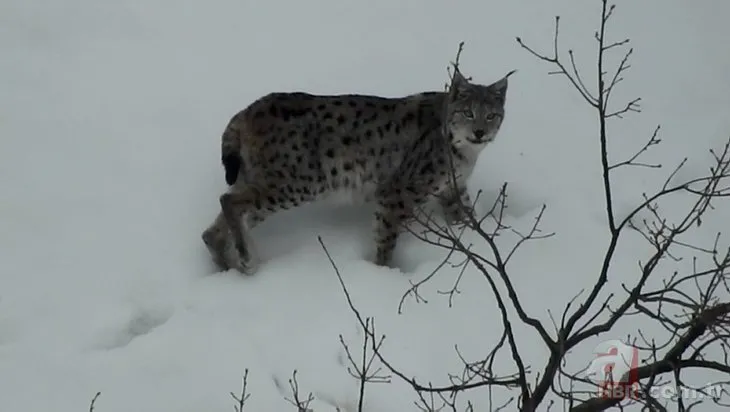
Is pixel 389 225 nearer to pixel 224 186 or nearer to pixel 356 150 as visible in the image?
pixel 356 150

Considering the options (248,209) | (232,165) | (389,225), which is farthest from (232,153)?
(389,225)

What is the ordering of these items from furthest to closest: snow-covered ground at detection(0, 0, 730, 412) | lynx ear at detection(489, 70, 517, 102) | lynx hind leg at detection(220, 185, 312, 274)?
1. lynx ear at detection(489, 70, 517, 102)
2. lynx hind leg at detection(220, 185, 312, 274)
3. snow-covered ground at detection(0, 0, 730, 412)

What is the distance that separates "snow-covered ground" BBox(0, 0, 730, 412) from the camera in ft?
17.0

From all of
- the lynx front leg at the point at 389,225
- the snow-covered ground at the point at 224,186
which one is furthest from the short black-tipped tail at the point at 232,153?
the lynx front leg at the point at 389,225

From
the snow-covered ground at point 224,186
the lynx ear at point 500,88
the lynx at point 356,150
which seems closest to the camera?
the snow-covered ground at point 224,186

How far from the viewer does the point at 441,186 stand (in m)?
6.16

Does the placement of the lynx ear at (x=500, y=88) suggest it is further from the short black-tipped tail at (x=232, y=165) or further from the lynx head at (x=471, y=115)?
the short black-tipped tail at (x=232, y=165)

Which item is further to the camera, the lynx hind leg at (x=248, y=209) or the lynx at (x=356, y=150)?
the lynx at (x=356, y=150)

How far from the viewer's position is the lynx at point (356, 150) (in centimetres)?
602

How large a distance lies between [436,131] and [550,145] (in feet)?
4.28

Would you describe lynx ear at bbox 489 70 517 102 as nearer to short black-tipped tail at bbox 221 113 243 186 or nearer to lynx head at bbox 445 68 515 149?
lynx head at bbox 445 68 515 149

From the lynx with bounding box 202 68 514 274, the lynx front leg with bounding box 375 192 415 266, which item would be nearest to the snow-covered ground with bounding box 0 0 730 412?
the lynx front leg with bounding box 375 192 415 266

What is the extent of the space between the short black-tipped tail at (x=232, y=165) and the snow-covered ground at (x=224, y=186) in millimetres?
284

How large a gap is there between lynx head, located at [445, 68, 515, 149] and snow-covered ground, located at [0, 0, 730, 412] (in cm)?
65
